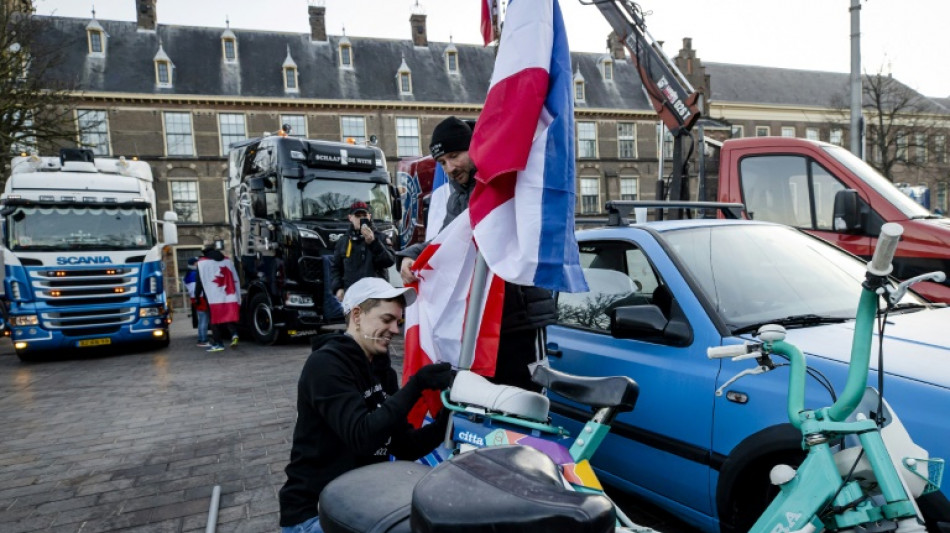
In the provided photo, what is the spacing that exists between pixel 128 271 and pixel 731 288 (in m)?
10.8

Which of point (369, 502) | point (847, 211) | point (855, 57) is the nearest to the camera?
point (369, 502)

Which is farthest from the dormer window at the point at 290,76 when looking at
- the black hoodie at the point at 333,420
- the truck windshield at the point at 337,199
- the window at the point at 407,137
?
the black hoodie at the point at 333,420

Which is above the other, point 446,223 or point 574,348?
point 446,223

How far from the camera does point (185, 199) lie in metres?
30.6

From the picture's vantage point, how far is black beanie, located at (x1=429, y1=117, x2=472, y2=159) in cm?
294

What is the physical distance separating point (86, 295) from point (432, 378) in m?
10.4

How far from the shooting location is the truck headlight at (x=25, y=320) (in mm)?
9688

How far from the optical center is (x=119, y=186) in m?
10.8

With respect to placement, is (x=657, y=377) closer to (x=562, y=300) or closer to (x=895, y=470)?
(x=562, y=300)

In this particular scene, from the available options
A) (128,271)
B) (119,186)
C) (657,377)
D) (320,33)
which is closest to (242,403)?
(657,377)

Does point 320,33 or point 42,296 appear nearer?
point 42,296

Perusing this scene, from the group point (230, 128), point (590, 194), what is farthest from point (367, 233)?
point (590, 194)

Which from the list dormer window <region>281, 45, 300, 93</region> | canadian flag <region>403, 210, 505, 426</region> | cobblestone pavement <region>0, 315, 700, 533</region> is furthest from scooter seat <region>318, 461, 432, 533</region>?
dormer window <region>281, 45, 300, 93</region>

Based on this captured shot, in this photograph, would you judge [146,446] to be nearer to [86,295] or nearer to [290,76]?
[86,295]
